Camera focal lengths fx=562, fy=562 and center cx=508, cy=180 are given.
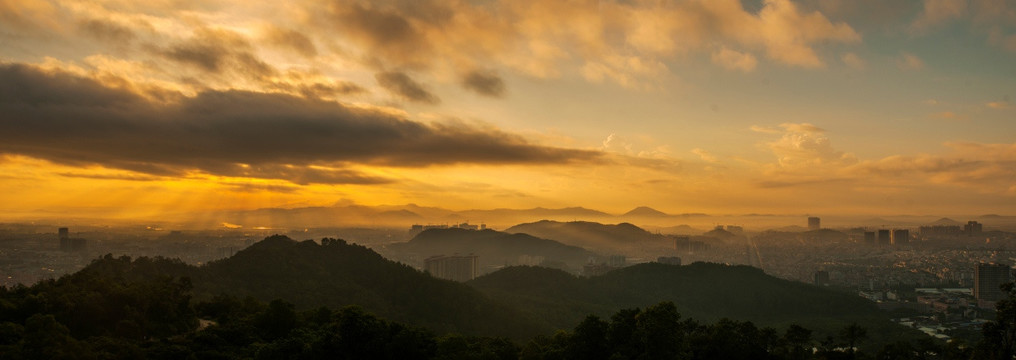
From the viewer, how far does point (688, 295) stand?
A: 9394 cm

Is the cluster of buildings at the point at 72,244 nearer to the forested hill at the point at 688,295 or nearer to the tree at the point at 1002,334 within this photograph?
the forested hill at the point at 688,295

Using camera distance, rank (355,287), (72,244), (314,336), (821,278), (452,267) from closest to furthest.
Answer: (314,336)
(355,287)
(72,244)
(821,278)
(452,267)

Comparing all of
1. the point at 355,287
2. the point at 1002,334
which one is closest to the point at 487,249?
the point at 355,287

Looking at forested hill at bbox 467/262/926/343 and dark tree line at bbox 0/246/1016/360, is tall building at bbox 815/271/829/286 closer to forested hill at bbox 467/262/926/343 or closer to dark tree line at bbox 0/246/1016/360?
forested hill at bbox 467/262/926/343

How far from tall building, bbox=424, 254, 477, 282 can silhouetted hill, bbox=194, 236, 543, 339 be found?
4970 cm

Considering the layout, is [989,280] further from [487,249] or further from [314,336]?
[487,249]

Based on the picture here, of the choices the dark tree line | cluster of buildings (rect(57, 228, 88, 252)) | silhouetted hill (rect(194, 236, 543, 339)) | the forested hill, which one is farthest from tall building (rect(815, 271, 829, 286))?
cluster of buildings (rect(57, 228, 88, 252))

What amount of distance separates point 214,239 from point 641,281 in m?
83.2

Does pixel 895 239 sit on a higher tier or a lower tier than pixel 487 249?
higher

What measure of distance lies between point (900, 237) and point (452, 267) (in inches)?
6478

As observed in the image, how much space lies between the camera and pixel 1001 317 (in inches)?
922

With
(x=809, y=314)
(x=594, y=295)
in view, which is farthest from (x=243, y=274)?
(x=809, y=314)

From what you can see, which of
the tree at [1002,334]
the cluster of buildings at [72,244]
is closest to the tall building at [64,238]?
the cluster of buildings at [72,244]

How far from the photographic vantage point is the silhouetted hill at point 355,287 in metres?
54.9
